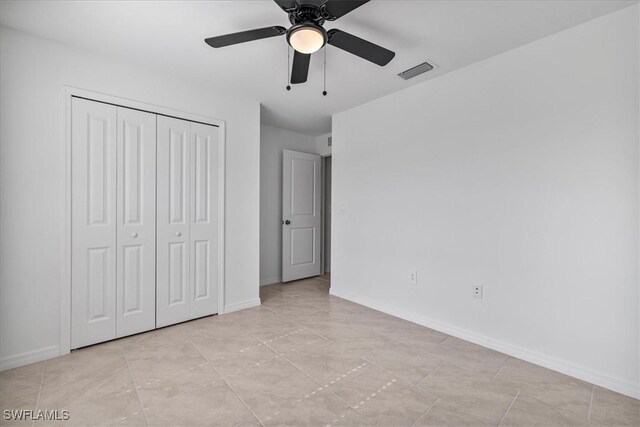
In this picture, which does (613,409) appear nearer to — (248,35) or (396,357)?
(396,357)

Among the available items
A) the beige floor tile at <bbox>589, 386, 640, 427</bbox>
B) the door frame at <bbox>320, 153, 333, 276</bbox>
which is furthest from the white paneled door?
the beige floor tile at <bbox>589, 386, 640, 427</bbox>

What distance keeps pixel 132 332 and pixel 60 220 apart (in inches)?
44.9

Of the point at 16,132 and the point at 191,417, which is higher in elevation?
the point at 16,132

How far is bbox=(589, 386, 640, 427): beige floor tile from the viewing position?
1644 millimetres

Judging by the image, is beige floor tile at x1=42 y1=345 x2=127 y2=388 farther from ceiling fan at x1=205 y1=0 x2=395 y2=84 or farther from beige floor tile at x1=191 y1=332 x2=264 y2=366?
ceiling fan at x1=205 y1=0 x2=395 y2=84

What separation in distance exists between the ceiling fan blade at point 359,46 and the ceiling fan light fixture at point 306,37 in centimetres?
8

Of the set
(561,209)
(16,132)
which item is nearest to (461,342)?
(561,209)

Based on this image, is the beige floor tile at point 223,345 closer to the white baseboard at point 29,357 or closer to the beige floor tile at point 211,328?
the beige floor tile at point 211,328

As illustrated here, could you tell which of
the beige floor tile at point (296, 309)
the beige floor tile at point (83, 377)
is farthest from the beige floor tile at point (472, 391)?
the beige floor tile at point (83, 377)

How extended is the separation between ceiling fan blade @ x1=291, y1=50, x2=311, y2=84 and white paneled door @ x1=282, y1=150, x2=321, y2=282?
2.42 m

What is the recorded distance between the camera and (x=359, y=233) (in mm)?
3715

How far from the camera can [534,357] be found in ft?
7.43

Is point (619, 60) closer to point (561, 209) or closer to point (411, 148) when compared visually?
point (561, 209)

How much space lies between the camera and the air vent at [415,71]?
8.79 feet
